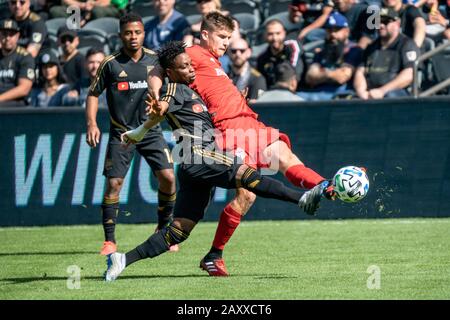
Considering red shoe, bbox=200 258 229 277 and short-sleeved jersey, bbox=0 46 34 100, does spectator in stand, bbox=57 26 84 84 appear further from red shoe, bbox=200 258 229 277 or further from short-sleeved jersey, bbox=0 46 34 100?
red shoe, bbox=200 258 229 277

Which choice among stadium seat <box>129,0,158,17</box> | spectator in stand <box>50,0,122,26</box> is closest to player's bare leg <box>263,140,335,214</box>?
stadium seat <box>129,0,158,17</box>

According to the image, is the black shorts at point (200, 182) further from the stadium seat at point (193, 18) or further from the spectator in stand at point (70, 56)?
the stadium seat at point (193, 18)

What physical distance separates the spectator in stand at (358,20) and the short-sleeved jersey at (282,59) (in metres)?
1.02

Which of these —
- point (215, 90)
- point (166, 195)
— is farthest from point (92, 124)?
point (215, 90)

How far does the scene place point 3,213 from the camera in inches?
583

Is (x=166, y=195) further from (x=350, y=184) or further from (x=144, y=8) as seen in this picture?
(x=144, y=8)

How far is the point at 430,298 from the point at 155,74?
3.14m

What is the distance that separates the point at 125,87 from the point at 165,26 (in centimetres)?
513

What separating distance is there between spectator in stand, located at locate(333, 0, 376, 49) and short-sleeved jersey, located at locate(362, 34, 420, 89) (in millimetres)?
880

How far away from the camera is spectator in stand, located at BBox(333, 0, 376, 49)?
53.5ft

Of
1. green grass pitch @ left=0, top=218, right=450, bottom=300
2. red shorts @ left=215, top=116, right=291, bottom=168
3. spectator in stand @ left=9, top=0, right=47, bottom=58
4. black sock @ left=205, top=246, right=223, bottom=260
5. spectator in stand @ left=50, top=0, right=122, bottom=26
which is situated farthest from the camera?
spectator in stand @ left=50, top=0, right=122, bottom=26

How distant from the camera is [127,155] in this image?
11977 mm

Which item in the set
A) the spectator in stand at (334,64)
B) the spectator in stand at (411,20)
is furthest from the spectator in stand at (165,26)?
the spectator in stand at (411,20)

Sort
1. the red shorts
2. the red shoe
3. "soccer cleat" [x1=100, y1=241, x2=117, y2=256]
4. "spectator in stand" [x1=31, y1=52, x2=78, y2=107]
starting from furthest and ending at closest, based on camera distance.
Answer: "spectator in stand" [x1=31, y1=52, x2=78, y2=107] → "soccer cleat" [x1=100, y1=241, x2=117, y2=256] → the red shoe → the red shorts
